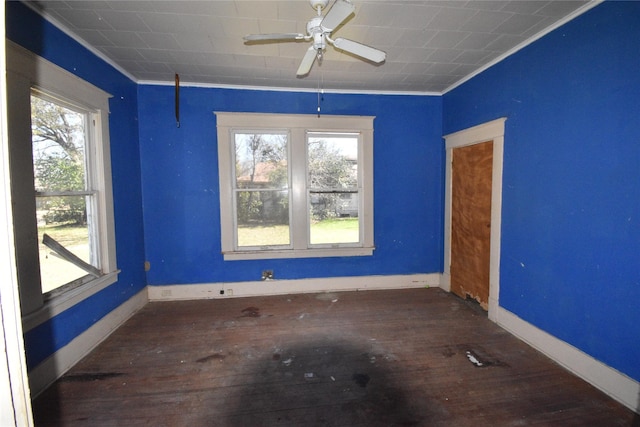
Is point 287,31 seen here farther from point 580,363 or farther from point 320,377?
point 580,363

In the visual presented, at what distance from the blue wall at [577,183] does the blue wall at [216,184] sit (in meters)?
1.19

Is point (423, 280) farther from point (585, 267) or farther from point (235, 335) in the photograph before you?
point (235, 335)

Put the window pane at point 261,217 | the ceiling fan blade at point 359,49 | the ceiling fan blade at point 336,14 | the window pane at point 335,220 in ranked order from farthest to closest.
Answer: the window pane at point 335,220 < the window pane at point 261,217 < the ceiling fan blade at point 359,49 < the ceiling fan blade at point 336,14

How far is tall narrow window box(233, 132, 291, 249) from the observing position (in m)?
3.81

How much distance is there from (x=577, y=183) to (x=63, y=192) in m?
4.12

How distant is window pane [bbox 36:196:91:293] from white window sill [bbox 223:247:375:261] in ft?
4.87

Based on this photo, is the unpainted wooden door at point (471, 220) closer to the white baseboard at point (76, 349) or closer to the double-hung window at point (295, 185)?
the double-hung window at point (295, 185)

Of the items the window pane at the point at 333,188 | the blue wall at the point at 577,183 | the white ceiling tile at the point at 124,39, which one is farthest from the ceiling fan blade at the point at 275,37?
the blue wall at the point at 577,183

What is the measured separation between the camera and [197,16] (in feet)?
7.41

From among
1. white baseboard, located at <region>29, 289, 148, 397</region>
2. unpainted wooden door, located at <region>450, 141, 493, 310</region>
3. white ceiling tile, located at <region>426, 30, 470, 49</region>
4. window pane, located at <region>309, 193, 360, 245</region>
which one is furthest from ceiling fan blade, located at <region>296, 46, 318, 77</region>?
white baseboard, located at <region>29, 289, 148, 397</region>

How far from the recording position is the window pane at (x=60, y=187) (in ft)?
7.25

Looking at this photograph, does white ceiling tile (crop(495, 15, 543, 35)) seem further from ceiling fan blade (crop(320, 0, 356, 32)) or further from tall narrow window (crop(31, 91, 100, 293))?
tall narrow window (crop(31, 91, 100, 293))

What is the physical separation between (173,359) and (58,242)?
53.4 inches

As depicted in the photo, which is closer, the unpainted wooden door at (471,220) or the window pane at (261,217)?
the unpainted wooden door at (471,220)
